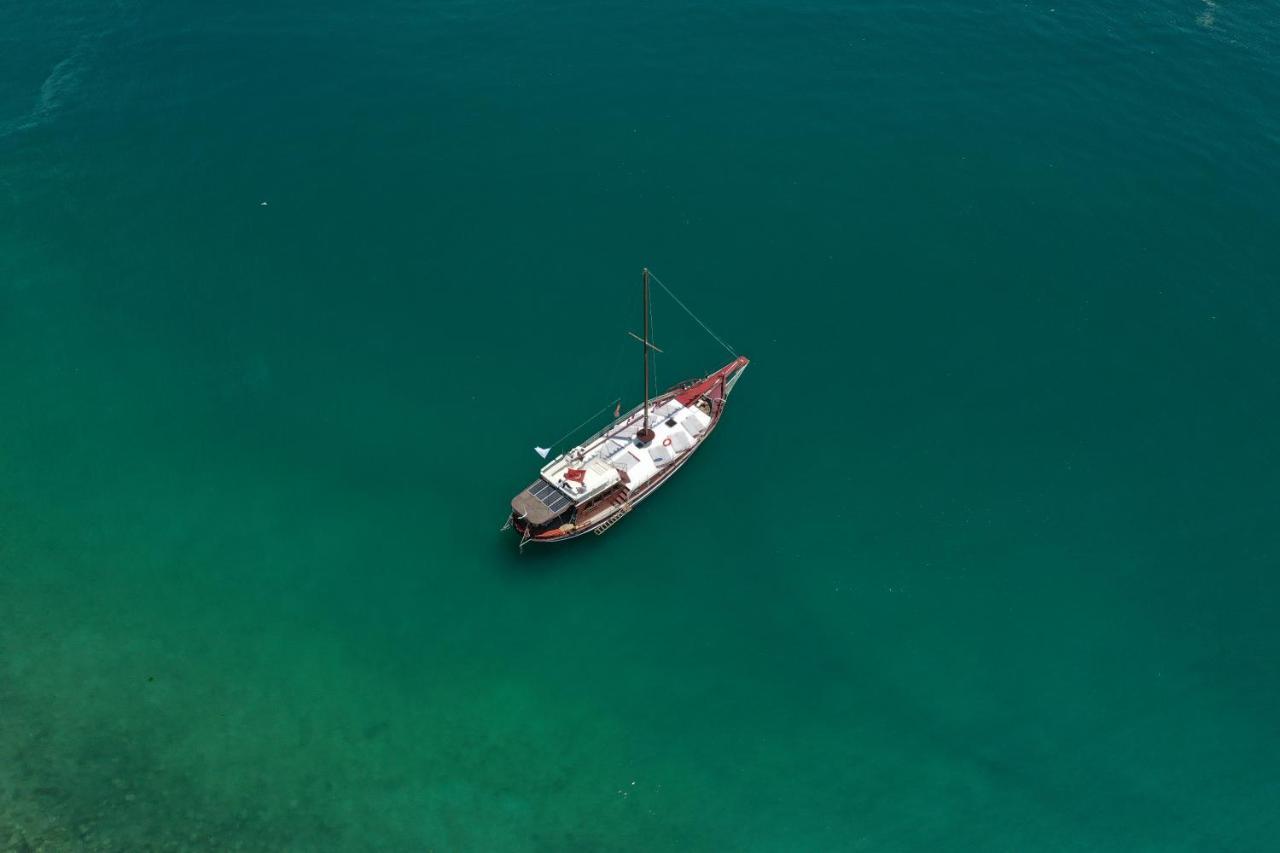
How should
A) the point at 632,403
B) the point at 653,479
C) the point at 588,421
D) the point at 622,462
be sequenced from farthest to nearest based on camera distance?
the point at 632,403, the point at 588,421, the point at 622,462, the point at 653,479

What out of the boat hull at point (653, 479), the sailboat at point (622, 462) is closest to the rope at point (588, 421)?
the sailboat at point (622, 462)

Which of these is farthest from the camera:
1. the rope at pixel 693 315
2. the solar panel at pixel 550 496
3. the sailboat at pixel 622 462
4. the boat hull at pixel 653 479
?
the rope at pixel 693 315

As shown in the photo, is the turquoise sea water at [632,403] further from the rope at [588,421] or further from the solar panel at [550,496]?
the solar panel at [550,496]

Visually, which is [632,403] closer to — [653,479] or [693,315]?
[653,479]

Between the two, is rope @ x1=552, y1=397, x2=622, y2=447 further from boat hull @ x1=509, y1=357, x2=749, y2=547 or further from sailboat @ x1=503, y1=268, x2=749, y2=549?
boat hull @ x1=509, y1=357, x2=749, y2=547

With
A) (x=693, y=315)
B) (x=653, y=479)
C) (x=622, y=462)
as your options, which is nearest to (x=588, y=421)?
(x=622, y=462)

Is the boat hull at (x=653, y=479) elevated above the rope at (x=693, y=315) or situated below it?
Result: below

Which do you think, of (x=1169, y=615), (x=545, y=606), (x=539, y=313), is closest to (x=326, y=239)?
(x=539, y=313)
